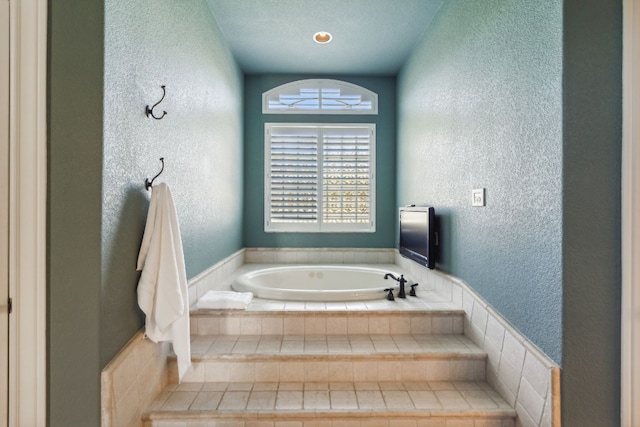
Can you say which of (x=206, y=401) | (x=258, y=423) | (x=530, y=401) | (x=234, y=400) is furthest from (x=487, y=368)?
(x=206, y=401)

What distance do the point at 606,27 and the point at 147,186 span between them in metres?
2.15

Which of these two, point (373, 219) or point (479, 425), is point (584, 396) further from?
point (373, 219)

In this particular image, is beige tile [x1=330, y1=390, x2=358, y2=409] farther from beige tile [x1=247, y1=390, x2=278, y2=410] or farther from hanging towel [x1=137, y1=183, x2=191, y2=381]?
hanging towel [x1=137, y1=183, x2=191, y2=381]

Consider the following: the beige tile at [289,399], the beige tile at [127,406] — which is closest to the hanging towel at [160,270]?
the beige tile at [127,406]

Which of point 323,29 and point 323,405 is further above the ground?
point 323,29

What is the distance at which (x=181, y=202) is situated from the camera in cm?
217

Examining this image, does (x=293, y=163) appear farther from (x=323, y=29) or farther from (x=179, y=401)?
(x=179, y=401)

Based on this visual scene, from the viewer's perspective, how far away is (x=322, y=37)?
3131 millimetres

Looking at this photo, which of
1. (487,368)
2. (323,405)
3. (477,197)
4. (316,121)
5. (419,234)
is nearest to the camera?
(323,405)

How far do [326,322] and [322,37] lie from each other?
8.18ft

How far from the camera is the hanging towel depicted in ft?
5.18

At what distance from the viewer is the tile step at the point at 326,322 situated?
88.1 inches
